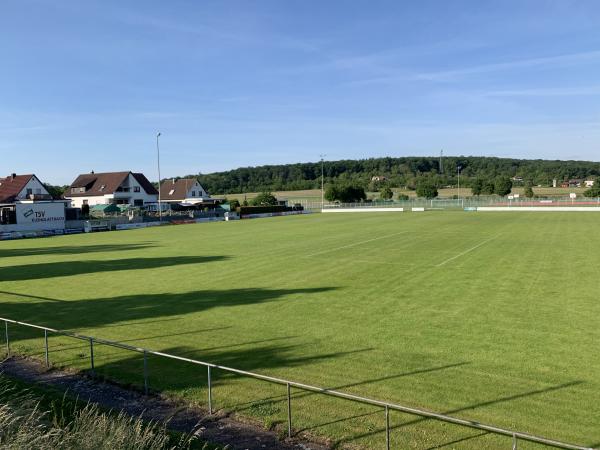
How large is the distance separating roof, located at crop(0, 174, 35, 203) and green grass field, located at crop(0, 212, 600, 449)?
198 feet

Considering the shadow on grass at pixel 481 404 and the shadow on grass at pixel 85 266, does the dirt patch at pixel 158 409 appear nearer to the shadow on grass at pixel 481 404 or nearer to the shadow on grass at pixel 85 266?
the shadow on grass at pixel 481 404

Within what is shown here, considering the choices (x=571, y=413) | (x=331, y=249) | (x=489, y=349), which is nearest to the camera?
(x=571, y=413)

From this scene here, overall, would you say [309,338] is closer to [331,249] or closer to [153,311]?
[153,311]

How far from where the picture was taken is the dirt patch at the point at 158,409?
28.5 feet

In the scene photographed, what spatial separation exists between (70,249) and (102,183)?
225ft

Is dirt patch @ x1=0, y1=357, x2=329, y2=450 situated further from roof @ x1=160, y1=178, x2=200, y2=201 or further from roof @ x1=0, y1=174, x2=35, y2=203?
roof @ x1=160, y1=178, x2=200, y2=201

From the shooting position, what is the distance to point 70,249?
41.5m

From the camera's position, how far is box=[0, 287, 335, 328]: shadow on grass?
1741cm

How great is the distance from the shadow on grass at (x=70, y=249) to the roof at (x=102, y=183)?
61.6 m

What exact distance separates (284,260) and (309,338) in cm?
1619

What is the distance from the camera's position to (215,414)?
9773mm

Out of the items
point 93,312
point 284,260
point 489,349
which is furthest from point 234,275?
point 489,349

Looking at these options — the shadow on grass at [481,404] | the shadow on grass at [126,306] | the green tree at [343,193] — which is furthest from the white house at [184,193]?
the shadow on grass at [481,404]

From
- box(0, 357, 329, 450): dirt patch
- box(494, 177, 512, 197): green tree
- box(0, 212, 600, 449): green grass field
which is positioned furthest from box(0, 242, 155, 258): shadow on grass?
box(494, 177, 512, 197): green tree
